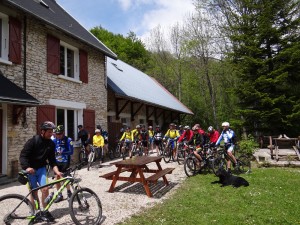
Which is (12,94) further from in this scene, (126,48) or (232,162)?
(126,48)

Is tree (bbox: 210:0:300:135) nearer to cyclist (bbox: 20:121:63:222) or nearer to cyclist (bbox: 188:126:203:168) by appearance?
cyclist (bbox: 188:126:203:168)

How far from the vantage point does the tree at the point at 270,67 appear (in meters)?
16.6

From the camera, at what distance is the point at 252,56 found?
17750mm

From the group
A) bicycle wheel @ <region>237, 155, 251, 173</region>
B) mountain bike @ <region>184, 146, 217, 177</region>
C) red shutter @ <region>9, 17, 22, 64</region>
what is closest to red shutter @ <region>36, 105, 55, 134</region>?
red shutter @ <region>9, 17, 22, 64</region>

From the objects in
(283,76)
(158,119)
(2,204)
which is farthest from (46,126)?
(158,119)

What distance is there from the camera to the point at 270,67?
17.7m

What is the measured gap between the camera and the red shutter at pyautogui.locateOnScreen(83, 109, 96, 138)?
12.9 metres

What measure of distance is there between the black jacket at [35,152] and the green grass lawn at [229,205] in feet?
6.09

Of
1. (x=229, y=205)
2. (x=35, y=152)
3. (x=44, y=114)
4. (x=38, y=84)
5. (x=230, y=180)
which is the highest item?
(x=38, y=84)

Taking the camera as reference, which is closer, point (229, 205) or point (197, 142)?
point (229, 205)

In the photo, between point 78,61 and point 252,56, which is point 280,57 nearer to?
point 252,56

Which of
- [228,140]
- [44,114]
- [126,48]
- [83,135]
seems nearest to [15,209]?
[44,114]

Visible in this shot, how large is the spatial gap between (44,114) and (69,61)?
335 cm

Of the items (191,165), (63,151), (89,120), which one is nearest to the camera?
(63,151)
